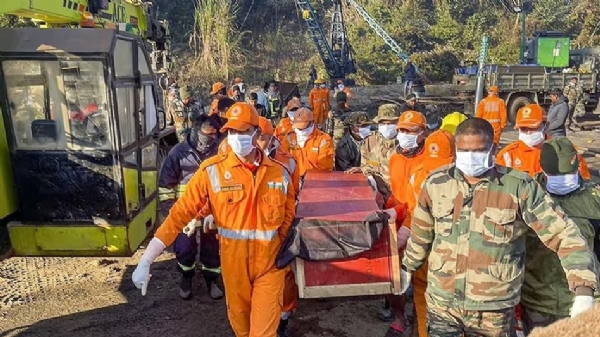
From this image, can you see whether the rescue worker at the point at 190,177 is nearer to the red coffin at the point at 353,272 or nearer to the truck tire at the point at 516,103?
the red coffin at the point at 353,272

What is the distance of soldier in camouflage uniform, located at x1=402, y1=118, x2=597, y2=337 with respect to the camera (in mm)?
2762

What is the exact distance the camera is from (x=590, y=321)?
1.22m

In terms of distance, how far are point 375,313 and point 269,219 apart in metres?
2.06

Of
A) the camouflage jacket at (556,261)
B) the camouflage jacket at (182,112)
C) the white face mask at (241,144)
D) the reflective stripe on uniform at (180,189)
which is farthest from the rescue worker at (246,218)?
the camouflage jacket at (182,112)

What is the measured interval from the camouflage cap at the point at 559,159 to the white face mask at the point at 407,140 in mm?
1270

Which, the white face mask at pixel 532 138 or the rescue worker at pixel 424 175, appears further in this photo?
the white face mask at pixel 532 138

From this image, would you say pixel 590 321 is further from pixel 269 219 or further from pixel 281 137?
pixel 281 137

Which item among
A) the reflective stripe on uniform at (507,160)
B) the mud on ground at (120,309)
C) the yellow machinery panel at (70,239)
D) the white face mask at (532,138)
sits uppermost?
the white face mask at (532,138)

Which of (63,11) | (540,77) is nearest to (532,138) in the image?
(63,11)

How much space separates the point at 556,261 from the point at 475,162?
88cm

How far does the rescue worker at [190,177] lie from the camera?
5.31 metres

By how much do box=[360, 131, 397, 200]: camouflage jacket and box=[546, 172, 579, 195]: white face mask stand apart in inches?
68.7

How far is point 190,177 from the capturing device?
5.34 metres

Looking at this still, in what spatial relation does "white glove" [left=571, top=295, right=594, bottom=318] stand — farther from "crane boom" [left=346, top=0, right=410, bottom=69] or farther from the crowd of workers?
"crane boom" [left=346, top=0, right=410, bottom=69]
